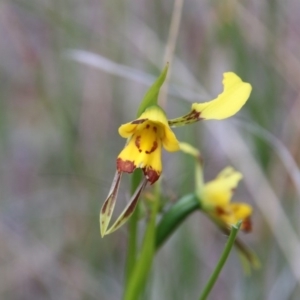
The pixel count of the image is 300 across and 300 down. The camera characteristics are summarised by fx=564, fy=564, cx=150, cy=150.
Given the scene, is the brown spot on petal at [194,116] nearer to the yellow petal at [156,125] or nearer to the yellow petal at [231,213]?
the yellow petal at [156,125]

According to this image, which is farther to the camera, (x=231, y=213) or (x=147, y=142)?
(x=231, y=213)

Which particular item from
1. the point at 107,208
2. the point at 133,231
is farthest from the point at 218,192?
the point at 107,208

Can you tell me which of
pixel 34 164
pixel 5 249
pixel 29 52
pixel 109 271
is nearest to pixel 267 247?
pixel 109 271

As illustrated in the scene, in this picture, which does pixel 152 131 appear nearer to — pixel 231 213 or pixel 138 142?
pixel 138 142

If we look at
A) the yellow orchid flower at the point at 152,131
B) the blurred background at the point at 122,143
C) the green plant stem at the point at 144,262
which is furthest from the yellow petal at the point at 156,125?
the blurred background at the point at 122,143

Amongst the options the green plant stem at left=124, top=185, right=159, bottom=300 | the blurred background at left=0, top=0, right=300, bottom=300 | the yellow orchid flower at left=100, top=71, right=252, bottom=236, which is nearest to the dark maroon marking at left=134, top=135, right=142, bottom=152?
the yellow orchid flower at left=100, top=71, right=252, bottom=236

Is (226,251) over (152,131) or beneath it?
beneath

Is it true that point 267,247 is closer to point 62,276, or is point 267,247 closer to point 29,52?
point 62,276
